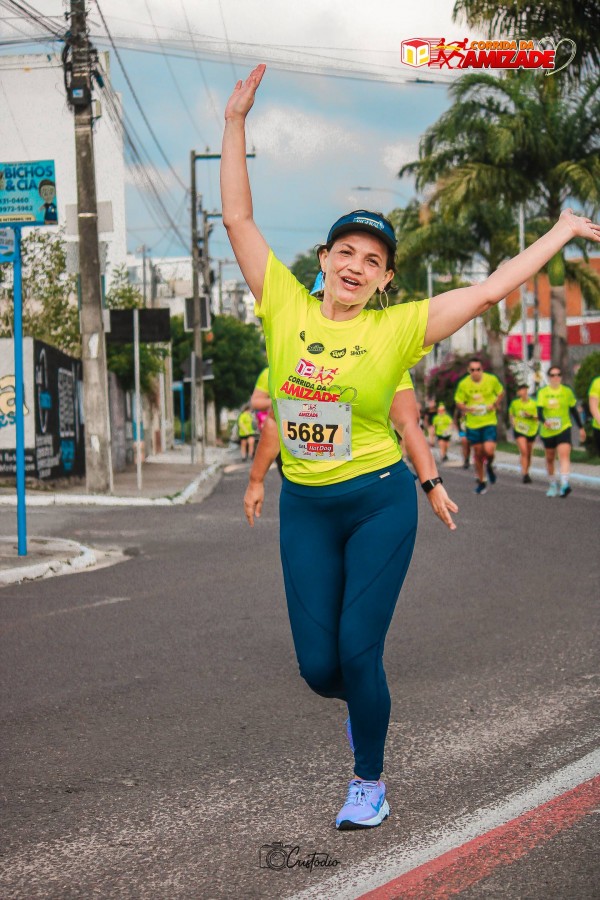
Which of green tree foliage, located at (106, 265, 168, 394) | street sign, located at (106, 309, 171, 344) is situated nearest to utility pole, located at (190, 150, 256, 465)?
green tree foliage, located at (106, 265, 168, 394)

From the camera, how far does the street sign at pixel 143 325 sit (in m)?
22.1

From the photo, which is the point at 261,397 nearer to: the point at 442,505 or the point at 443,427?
the point at 442,505

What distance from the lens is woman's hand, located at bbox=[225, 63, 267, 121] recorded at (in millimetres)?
4215

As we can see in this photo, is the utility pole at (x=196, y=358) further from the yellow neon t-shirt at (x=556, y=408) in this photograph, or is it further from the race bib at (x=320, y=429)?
the race bib at (x=320, y=429)

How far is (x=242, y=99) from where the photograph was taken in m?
4.23

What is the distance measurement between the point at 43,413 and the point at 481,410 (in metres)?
8.02

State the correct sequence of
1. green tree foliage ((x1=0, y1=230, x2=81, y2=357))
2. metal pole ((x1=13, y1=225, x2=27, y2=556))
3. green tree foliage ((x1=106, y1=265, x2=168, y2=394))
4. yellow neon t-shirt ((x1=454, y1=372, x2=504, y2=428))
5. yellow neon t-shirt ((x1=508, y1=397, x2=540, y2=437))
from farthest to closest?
green tree foliage ((x1=106, y1=265, x2=168, y2=394)), green tree foliage ((x1=0, y1=230, x2=81, y2=357)), yellow neon t-shirt ((x1=508, y1=397, x2=540, y2=437)), yellow neon t-shirt ((x1=454, y1=372, x2=504, y2=428)), metal pole ((x1=13, y1=225, x2=27, y2=556))

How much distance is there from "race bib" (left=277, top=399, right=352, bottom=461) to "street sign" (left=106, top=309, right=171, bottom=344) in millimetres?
18103

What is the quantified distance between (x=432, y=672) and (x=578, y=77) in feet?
63.2

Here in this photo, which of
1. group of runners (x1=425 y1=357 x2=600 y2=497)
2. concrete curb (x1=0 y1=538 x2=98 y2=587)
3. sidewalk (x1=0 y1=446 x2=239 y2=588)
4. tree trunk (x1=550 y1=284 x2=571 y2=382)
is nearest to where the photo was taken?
concrete curb (x1=0 y1=538 x2=98 y2=587)

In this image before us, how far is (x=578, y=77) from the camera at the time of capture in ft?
76.6

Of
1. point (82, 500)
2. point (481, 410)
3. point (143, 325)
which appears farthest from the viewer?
point (143, 325)

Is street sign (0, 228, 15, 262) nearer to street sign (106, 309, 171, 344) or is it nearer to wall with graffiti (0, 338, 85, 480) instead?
street sign (106, 309, 171, 344)

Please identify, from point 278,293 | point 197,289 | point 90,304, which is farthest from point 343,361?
point 197,289
